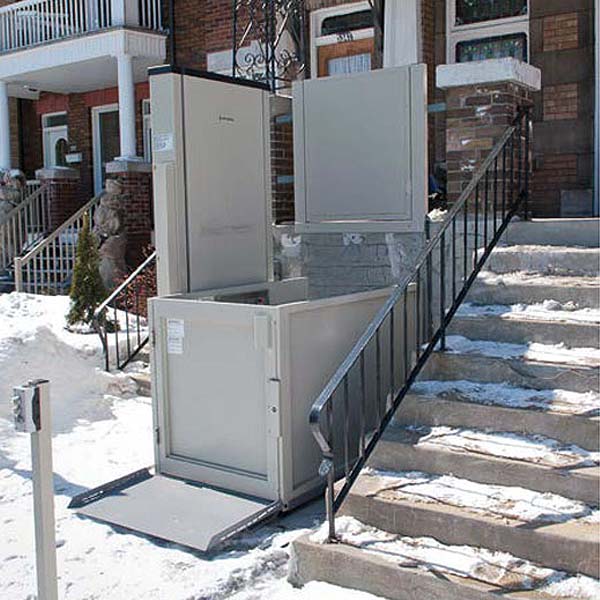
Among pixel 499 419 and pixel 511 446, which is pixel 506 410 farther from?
pixel 511 446

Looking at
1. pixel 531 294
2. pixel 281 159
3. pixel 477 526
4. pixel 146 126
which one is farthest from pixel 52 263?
pixel 477 526

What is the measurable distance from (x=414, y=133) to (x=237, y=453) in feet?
8.74

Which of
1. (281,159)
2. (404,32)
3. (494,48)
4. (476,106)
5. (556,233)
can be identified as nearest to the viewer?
(556,233)

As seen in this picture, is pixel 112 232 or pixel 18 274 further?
pixel 112 232

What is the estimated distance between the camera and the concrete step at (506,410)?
12.8ft

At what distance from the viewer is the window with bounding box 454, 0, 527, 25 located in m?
9.33

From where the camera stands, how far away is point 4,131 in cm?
1512

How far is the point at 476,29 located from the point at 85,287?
213 inches

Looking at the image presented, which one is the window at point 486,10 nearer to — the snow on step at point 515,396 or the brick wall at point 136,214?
the brick wall at point 136,214

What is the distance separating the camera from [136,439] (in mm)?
6074

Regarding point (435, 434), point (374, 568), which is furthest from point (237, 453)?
point (374, 568)

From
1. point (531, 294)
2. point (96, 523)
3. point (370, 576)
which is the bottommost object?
point (96, 523)

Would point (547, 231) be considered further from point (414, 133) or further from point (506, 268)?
point (414, 133)

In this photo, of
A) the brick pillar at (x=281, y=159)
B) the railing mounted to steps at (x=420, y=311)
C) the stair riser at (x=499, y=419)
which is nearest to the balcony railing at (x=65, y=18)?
the brick pillar at (x=281, y=159)
